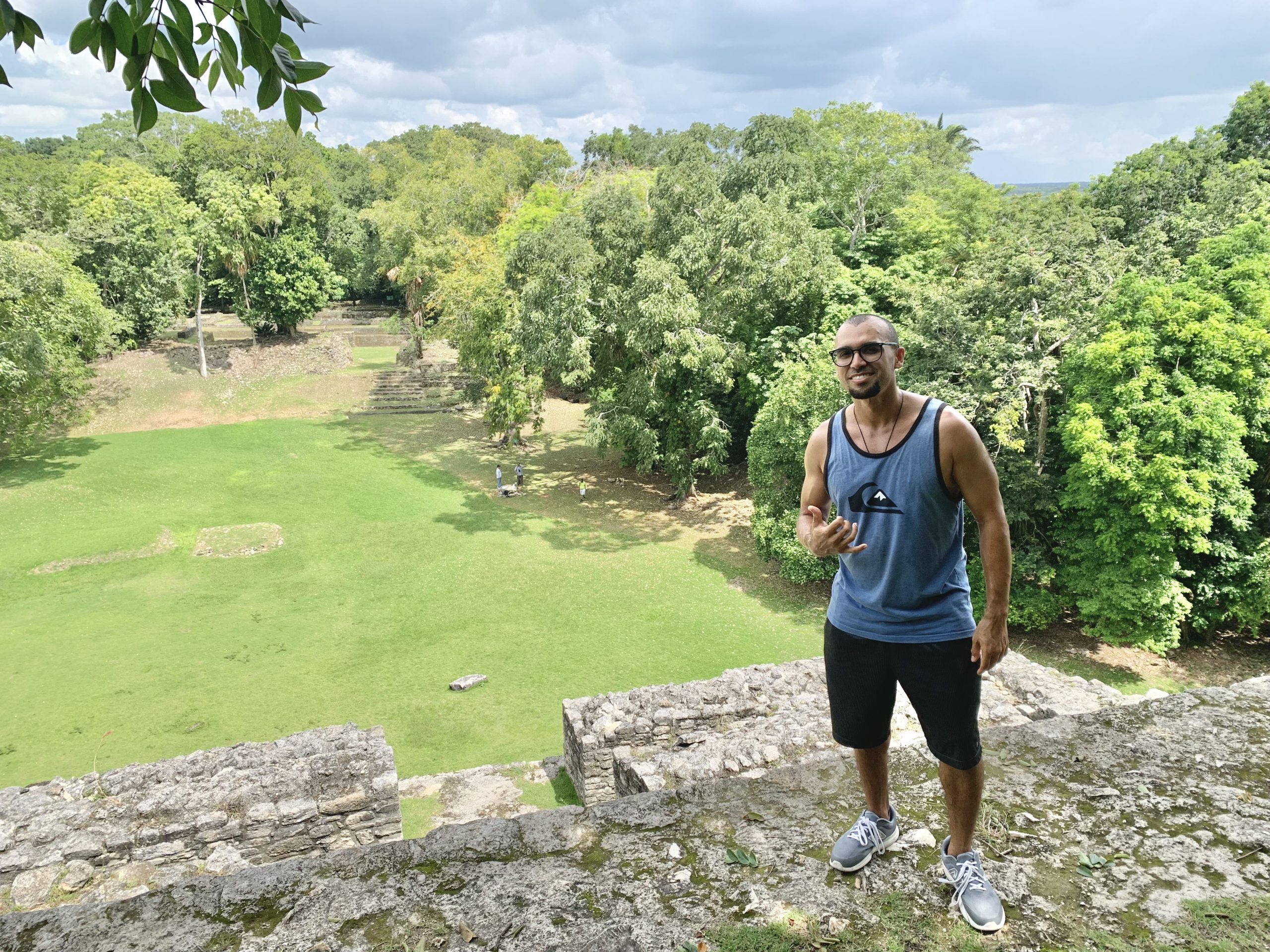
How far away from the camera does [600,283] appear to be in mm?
17453

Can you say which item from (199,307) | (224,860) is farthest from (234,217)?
(224,860)

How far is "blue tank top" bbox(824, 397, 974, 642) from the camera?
7.78 feet

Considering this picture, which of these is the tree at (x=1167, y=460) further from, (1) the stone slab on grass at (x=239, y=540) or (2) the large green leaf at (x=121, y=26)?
(1) the stone slab on grass at (x=239, y=540)

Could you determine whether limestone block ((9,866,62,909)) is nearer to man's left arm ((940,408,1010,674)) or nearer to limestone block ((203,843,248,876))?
limestone block ((203,843,248,876))

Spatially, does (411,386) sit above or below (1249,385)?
below

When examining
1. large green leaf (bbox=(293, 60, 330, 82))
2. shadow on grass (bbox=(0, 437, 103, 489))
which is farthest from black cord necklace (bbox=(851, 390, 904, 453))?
shadow on grass (bbox=(0, 437, 103, 489))

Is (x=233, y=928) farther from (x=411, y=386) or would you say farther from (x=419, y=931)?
(x=411, y=386)

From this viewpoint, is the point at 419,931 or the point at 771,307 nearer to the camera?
the point at 419,931

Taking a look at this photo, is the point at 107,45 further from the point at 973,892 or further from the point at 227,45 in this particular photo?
the point at 973,892

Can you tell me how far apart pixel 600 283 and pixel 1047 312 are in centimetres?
905

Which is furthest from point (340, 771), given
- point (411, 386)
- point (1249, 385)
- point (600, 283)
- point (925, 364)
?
point (411, 386)

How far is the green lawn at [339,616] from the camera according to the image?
Answer: 9875 mm

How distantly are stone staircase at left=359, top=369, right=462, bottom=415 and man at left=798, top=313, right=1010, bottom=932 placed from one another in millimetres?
26703

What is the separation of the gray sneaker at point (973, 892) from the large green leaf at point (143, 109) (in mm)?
3035
